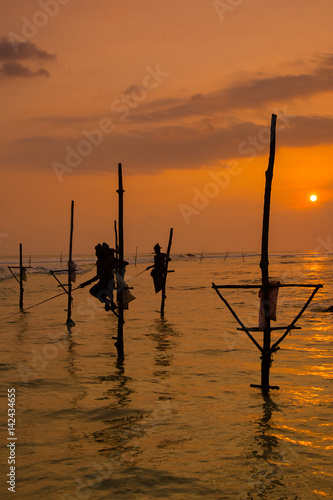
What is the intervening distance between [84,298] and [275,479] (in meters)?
27.0

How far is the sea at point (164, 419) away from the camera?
646 cm

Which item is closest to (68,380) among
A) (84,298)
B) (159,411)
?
(159,411)

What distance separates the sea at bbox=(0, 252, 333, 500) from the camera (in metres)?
6.46

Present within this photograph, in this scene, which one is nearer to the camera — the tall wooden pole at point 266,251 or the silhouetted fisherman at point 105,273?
the tall wooden pole at point 266,251

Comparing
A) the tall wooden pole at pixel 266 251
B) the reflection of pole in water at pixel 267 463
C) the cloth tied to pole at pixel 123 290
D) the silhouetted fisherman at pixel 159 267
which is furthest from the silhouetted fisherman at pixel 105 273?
the silhouetted fisherman at pixel 159 267

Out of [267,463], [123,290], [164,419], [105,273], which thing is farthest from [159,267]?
[267,463]

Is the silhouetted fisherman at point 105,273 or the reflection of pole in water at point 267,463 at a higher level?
the silhouetted fisherman at point 105,273

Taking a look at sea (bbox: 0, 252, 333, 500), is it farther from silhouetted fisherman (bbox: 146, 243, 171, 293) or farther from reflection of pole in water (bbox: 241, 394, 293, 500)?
silhouetted fisherman (bbox: 146, 243, 171, 293)

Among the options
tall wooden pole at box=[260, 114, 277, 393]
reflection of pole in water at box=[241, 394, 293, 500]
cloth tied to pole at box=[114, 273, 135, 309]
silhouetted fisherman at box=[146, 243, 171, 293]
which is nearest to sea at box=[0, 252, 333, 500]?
reflection of pole in water at box=[241, 394, 293, 500]

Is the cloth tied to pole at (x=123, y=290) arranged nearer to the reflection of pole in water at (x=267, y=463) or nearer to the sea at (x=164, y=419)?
the sea at (x=164, y=419)

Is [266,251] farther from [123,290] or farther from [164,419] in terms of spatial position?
[123,290]

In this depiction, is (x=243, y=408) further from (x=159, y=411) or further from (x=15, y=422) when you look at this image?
(x=15, y=422)

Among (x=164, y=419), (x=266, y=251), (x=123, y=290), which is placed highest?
(x=266, y=251)

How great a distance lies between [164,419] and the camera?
8781 millimetres
